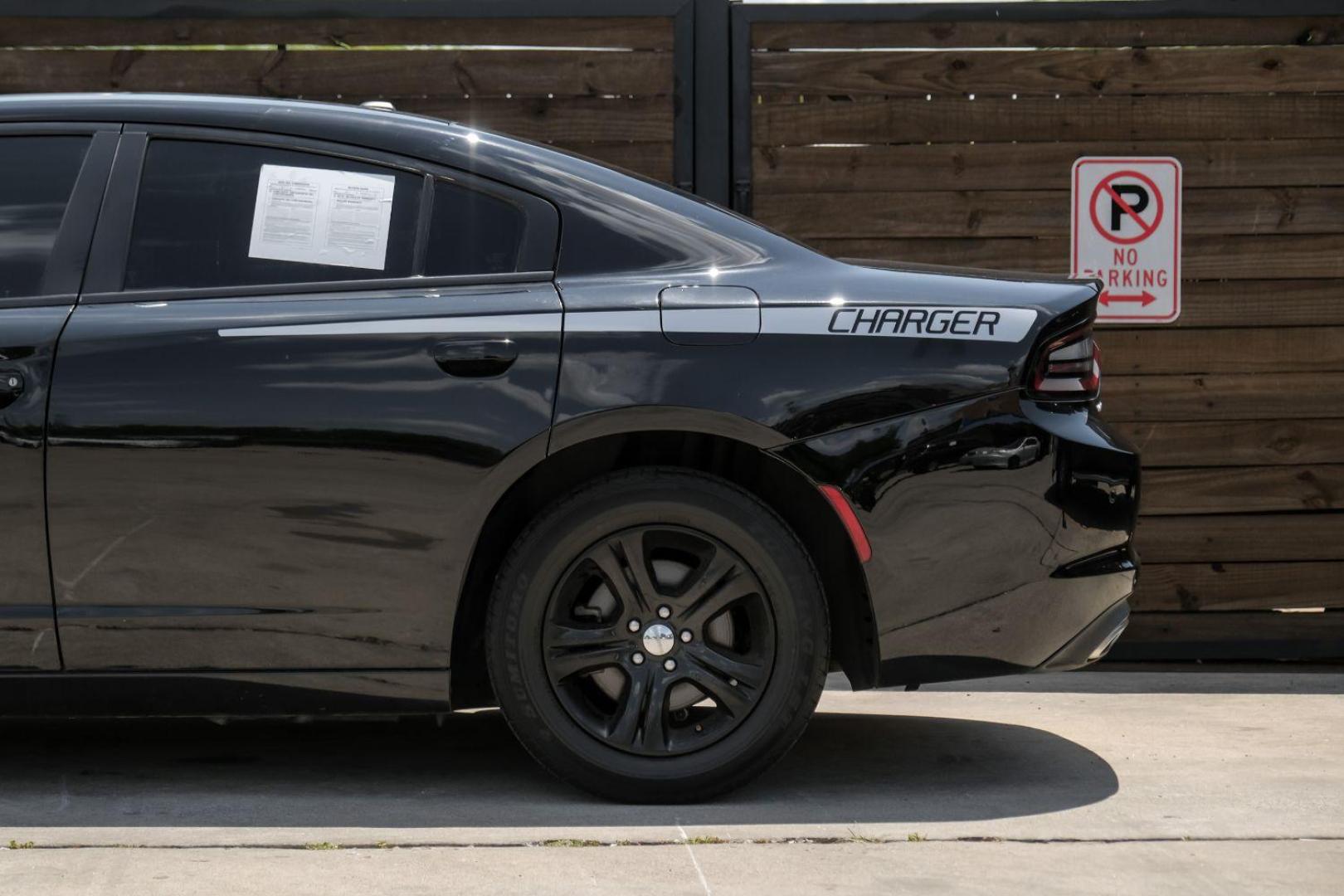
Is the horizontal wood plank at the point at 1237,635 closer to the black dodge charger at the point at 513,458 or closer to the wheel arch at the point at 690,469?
the black dodge charger at the point at 513,458

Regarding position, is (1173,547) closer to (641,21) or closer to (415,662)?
(641,21)

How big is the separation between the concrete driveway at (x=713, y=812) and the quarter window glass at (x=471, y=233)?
1223 millimetres

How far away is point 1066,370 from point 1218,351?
2.45 metres

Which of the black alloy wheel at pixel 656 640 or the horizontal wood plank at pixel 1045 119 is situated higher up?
the horizontal wood plank at pixel 1045 119

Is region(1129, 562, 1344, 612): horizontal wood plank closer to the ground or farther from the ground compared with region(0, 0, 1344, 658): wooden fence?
closer to the ground

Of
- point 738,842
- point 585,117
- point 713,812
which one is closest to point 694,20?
point 585,117

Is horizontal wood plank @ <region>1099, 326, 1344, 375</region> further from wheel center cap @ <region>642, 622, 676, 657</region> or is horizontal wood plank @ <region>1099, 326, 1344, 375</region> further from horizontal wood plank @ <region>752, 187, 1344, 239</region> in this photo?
wheel center cap @ <region>642, 622, 676, 657</region>

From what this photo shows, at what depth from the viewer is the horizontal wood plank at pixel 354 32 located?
6039 millimetres

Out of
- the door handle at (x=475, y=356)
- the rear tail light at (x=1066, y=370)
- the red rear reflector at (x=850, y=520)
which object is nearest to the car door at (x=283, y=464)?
the door handle at (x=475, y=356)

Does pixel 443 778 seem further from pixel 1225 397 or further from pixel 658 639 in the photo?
pixel 1225 397

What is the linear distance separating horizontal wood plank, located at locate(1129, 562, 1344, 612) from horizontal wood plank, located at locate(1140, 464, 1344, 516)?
20 cm

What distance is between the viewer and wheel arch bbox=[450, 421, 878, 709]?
3.88 metres

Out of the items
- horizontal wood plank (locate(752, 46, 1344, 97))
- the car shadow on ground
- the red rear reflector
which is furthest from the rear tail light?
horizontal wood plank (locate(752, 46, 1344, 97))

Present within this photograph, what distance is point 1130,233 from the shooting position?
6.12 meters
